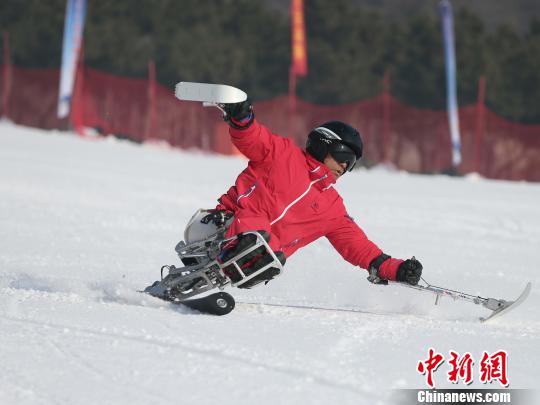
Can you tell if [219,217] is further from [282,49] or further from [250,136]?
[282,49]

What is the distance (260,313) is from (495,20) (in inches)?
6244

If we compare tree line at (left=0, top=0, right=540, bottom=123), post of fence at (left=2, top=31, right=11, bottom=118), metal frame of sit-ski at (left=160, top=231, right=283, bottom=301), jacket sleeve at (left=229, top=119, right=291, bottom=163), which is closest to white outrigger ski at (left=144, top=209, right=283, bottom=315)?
metal frame of sit-ski at (left=160, top=231, right=283, bottom=301)

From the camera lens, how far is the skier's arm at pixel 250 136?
5.62 meters

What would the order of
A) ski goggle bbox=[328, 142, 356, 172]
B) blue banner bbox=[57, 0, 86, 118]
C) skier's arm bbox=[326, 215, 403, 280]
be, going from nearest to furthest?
ski goggle bbox=[328, 142, 356, 172], skier's arm bbox=[326, 215, 403, 280], blue banner bbox=[57, 0, 86, 118]

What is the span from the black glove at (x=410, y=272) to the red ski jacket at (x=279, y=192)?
6 centimetres

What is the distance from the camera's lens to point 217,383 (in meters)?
4.21

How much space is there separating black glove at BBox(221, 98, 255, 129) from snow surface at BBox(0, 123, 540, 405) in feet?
3.89

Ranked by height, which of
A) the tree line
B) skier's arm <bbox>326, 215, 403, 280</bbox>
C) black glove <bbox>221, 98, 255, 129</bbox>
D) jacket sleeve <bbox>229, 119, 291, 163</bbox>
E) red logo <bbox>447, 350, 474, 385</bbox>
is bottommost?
red logo <bbox>447, 350, 474, 385</bbox>

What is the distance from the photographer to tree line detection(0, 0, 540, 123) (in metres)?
39.2

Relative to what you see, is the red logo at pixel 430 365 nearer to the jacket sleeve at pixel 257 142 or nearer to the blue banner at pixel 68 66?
the jacket sleeve at pixel 257 142

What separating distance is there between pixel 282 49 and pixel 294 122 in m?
20.8

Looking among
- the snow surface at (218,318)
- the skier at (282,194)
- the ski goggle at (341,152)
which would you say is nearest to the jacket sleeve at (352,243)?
the skier at (282,194)

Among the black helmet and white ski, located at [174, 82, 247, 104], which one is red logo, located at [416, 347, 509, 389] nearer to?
the black helmet

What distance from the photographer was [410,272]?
621 centimetres
